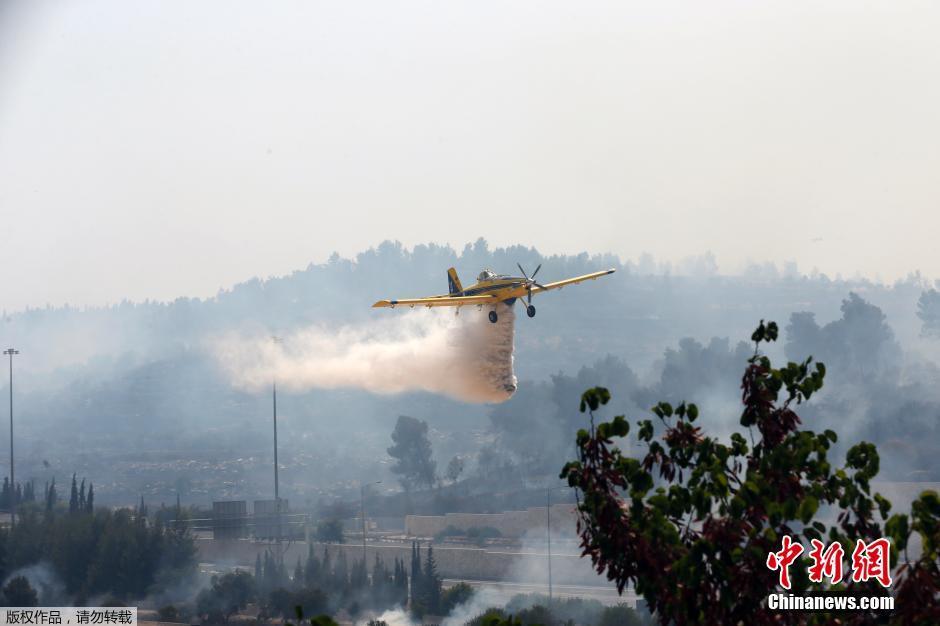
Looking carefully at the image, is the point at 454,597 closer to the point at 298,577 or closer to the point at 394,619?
the point at 394,619

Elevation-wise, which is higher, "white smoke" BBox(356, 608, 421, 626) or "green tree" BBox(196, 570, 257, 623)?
"green tree" BBox(196, 570, 257, 623)

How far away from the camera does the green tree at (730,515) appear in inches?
918

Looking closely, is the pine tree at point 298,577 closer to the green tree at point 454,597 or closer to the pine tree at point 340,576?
the pine tree at point 340,576

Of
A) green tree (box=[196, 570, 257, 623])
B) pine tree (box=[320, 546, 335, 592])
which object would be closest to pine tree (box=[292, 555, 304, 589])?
pine tree (box=[320, 546, 335, 592])

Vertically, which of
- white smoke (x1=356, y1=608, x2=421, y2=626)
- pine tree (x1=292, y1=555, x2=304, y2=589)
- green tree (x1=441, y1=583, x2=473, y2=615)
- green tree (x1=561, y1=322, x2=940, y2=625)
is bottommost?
white smoke (x1=356, y1=608, x2=421, y2=626)

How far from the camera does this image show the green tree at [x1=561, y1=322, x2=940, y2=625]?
76.5 ft

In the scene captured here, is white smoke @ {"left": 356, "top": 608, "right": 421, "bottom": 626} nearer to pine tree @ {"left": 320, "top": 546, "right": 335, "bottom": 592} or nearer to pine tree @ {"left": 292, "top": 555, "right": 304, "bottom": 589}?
pine tree @ {"left": 320, "top": 546, "right": 335, "bottom": 592}

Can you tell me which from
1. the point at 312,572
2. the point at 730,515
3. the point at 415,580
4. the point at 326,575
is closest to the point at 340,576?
the point at 326,575

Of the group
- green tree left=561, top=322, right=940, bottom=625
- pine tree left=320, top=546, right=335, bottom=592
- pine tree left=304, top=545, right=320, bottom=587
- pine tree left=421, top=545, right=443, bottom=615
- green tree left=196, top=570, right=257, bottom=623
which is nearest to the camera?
green tree left=561, top=322, right=940, bottom=625

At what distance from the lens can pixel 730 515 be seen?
2434cm

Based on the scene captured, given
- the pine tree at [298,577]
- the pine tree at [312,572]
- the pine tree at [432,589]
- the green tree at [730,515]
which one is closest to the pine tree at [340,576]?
the pine tree at [312,572]

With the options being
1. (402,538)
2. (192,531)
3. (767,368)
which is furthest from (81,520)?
(767,368)

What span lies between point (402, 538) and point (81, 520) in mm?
41892

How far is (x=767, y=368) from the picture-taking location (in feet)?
88.2
